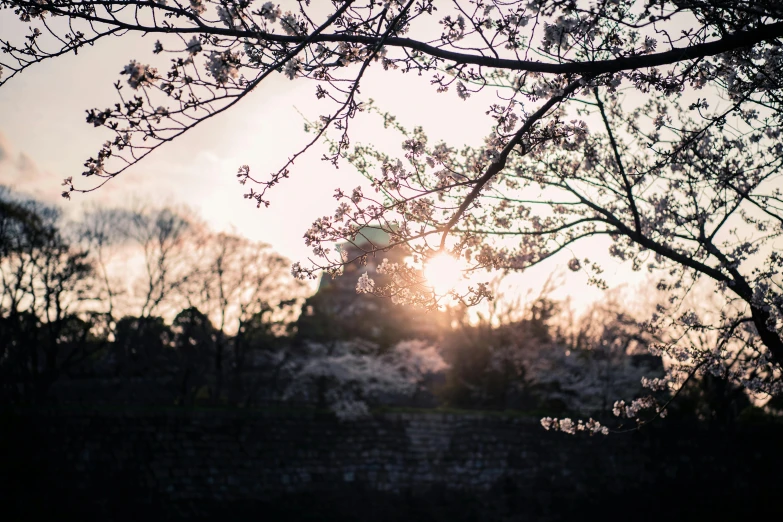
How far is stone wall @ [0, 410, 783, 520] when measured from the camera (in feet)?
38.5

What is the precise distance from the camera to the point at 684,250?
696 cm

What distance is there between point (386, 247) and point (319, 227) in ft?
1.91

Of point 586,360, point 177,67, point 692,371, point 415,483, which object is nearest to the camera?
point 177,67

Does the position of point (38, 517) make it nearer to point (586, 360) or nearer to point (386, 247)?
point (386, 247)

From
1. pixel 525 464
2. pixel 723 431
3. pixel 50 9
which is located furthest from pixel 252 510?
pixel 723 431

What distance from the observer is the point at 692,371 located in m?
5.88

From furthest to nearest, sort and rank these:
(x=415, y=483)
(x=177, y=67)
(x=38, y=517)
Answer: (x=415, y=483) < (x=38, y=517) < (x=177, y=67)

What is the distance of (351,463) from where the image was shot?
47.5 feet

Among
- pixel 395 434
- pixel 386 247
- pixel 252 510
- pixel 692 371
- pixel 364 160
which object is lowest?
pixel 252 510

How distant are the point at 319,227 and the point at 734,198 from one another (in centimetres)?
506

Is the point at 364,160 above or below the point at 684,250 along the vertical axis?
above

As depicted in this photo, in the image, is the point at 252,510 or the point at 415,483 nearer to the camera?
the point at 252,510

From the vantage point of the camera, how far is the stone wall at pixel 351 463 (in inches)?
462

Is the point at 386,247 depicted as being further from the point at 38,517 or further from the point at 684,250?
the point at 38,517
